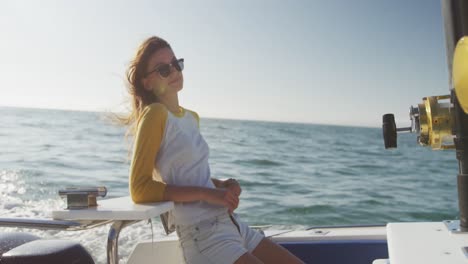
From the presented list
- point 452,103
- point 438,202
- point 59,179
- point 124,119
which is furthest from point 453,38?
point 59,179

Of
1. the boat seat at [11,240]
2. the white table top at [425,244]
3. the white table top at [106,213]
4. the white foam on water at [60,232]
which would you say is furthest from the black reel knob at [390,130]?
the boat seat at [11,240]

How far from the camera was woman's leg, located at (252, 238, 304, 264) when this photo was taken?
183 centimetres

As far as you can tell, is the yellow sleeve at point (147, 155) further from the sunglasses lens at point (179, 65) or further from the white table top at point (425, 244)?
the white table top at point (425, 244)

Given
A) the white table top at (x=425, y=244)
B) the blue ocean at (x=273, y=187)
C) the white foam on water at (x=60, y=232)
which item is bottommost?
the blue ocean at (x=273, y=187)

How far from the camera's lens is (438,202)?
8852 millimetres

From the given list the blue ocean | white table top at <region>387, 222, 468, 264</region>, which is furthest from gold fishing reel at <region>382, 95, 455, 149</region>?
the blue ocean

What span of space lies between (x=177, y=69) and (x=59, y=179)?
27.2ft

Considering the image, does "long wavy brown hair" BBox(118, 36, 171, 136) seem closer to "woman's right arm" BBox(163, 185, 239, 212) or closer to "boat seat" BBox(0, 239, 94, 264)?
"woman's right arm" BBox(163, 185, 239, 212)

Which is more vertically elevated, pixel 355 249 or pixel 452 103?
pixel 452 103

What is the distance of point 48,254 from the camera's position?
4.00 feet

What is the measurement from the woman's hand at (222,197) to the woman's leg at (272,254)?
27cm

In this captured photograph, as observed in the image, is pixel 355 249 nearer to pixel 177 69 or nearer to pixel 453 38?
pixel 177 69

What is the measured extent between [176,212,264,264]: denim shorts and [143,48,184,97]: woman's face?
465 mm

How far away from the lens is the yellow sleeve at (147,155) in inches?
59.4
